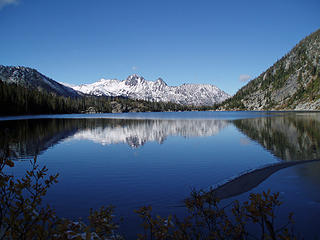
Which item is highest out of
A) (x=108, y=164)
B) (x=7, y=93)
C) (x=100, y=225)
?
(x=7, y=93)

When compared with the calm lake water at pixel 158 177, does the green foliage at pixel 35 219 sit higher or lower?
higher

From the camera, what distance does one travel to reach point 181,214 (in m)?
12.0

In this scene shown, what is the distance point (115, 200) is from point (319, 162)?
20.5 m

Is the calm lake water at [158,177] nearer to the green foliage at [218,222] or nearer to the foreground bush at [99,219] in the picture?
the foreground bush at [99,219]

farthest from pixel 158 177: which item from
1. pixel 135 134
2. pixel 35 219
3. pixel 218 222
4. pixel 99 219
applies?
pixel 135 134

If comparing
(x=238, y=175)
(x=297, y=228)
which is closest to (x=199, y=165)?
(x=238, y=175)

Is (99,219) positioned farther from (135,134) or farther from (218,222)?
(135,134)

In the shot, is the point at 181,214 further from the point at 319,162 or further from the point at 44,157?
Answer: the point at 44,157

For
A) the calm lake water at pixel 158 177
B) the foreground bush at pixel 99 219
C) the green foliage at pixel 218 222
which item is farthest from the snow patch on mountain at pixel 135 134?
the foreground bush at pixel 99 219

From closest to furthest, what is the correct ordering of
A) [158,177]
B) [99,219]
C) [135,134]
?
[99,219] → [158,177] → [135,134]

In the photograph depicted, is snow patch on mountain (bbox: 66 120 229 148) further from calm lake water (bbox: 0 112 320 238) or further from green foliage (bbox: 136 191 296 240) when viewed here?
green foliage (bbox: 136 191 296 240)

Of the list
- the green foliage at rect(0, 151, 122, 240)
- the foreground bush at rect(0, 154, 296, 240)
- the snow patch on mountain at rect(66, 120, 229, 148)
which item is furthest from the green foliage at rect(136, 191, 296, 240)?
the snow patch on mountain at rect(66, 120, 229, 148)

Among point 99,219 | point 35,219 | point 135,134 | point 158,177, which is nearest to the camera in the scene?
point 35,219

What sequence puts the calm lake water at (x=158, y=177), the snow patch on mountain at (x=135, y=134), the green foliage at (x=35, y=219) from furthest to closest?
the snow patch on mountain at (x=135, y=134) → the calm lake water at (x=158, y=177) → the green foliage at (x=35, y=219)
